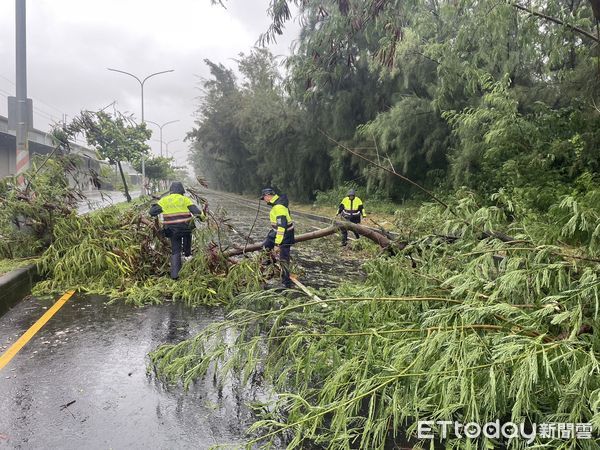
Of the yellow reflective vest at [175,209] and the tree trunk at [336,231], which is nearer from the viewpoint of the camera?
the tree trunk at [336,231]

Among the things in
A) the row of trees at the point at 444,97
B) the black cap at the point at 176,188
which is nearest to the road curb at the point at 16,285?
the black cap at the point at 176,188

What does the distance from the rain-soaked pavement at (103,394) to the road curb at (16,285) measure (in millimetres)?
296

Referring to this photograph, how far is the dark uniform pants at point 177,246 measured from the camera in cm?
687

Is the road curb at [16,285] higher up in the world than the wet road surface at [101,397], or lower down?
higher up

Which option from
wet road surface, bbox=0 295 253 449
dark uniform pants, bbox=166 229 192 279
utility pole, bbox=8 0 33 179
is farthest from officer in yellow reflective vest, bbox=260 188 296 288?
utility pole, bbox=8 0 33 179

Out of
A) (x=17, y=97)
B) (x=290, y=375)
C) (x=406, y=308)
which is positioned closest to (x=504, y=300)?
(x=406, y=308)

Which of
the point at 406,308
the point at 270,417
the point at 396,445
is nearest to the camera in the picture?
the point at 396,445

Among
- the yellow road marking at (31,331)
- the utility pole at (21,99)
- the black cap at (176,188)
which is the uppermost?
the utility pole at (21,99)

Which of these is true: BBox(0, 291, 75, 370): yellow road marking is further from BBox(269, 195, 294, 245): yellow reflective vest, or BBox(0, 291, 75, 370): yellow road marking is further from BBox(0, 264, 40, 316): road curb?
BBox(269, 195, 294, 245): yellow reflective vest

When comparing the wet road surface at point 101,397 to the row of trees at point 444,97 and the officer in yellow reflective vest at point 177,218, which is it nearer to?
the officer in yellow reflective vest at point 177,218

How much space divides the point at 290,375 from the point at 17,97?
324 inches

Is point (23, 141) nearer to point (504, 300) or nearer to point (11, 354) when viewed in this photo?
point (11, 354)

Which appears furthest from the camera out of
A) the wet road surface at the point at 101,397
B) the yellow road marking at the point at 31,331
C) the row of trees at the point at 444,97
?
the row of trees at the point at 444,97

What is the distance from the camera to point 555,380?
2.21 m
